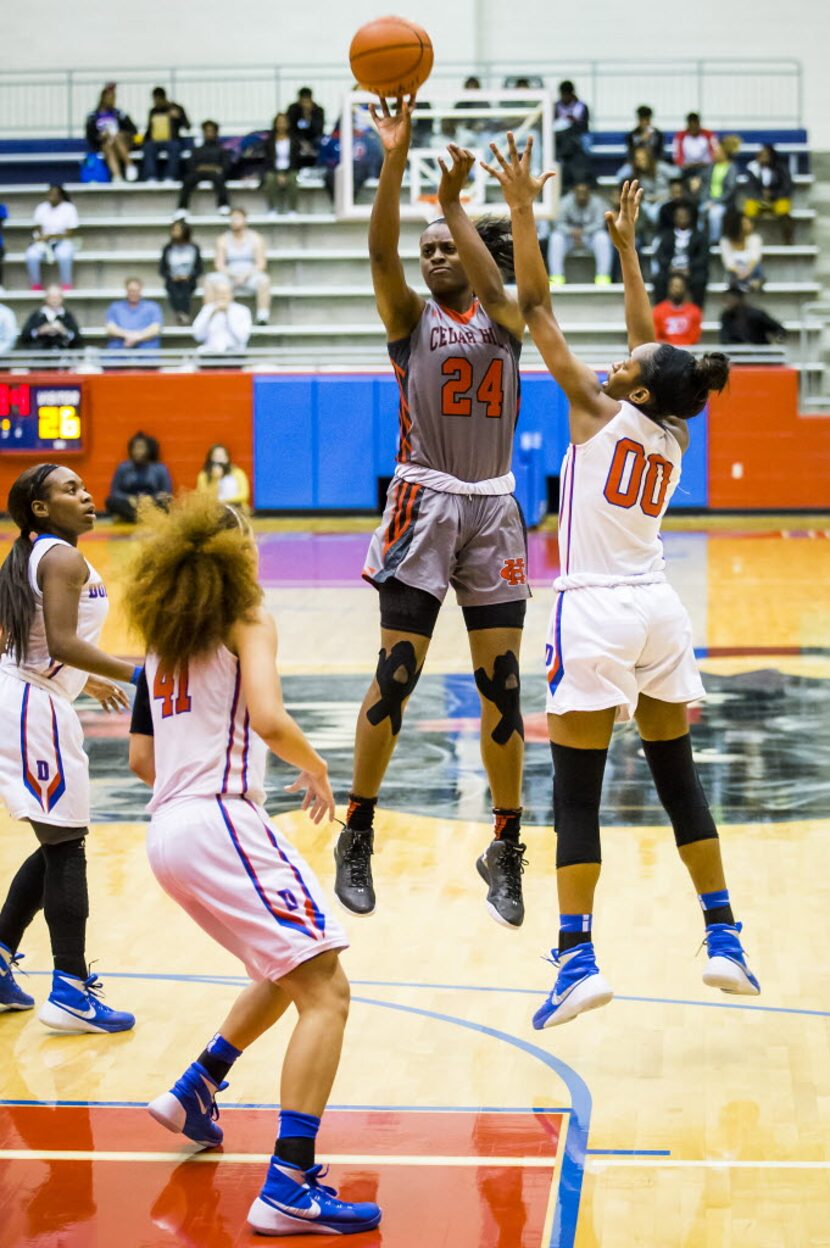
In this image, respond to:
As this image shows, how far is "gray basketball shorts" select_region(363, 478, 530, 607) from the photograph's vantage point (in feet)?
18.3

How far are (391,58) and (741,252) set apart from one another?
56.4ft

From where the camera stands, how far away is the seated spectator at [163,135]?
925 inches

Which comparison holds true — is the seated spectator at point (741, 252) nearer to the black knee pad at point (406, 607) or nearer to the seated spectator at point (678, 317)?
the seated spectator at point (678, 317)

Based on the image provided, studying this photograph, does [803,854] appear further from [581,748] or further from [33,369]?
[33,369]

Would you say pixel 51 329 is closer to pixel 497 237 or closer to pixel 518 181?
pixel 497 237

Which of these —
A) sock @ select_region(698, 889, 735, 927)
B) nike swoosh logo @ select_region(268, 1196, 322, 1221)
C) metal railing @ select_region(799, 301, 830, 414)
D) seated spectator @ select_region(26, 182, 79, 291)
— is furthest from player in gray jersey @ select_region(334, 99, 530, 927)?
seated spectator @ select_region(26, 182, 79, 291)

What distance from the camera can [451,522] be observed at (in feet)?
18.3

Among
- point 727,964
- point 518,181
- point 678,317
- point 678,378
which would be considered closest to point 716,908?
point 727,964

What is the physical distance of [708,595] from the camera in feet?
47.2

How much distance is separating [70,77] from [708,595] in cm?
1447

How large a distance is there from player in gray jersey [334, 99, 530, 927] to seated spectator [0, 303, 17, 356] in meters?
17.0

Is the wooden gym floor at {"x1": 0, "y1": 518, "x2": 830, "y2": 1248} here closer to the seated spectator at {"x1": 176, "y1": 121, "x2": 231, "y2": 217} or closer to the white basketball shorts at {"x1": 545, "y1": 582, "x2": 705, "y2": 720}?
the white basketball shorts at {"x1": 545, "y1": 582, "x2": 705, "y2": 720}

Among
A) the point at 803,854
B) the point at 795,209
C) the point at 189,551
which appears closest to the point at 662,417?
the point at 189,551

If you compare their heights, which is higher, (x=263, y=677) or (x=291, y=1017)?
(x=263, y=677)
